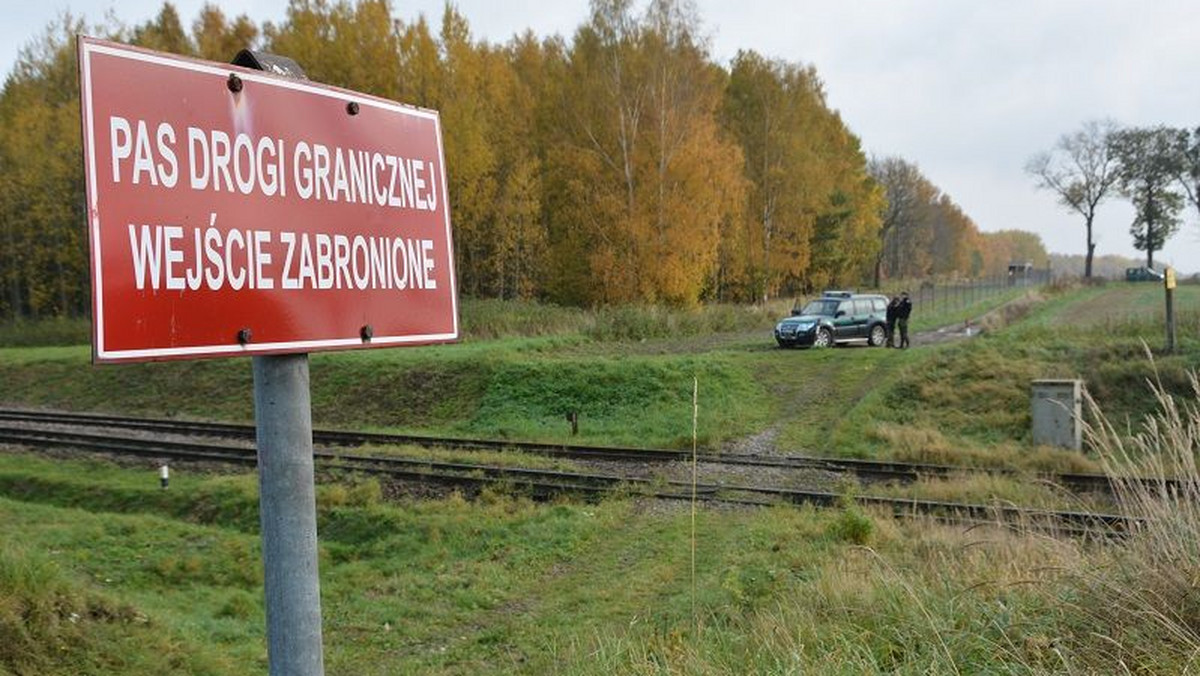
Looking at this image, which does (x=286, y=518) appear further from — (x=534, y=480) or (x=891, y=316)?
(x=891, y=316)

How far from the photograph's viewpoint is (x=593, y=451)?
15.6 m

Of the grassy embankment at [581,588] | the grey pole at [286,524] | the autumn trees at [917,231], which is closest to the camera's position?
the grey pole at [286,524]

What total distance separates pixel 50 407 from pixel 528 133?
24.3 meters

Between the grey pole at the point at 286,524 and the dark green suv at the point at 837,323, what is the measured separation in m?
23.6

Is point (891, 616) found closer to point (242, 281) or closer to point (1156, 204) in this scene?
point (242, 281)

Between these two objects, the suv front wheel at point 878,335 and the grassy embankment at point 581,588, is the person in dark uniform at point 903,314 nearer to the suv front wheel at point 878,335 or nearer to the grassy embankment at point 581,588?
the suv front wheel at point 878,335

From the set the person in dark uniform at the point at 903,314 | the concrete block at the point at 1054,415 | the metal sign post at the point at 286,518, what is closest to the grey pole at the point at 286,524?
the metal sign post at the point at 286,518

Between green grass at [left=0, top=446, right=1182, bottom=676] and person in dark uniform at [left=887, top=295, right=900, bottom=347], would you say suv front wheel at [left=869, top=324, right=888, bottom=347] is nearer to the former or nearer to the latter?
person in dark uniform at [left=887, top=295, right=900, bottom=347]

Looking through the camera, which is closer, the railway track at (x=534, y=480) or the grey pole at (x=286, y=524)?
the grey pole at (x=286, y=524)

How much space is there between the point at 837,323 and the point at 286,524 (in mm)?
24429

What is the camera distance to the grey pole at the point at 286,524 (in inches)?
73.1

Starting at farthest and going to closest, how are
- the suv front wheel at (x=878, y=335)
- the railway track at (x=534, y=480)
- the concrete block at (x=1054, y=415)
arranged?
the suv front wheel at (x=878, y=335) < the concrete block at (x=1054, y=415) < the railway track at (x=534, y=480)

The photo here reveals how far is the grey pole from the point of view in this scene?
6.09 ft

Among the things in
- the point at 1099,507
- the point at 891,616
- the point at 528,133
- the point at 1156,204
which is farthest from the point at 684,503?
the point at 1156,204
